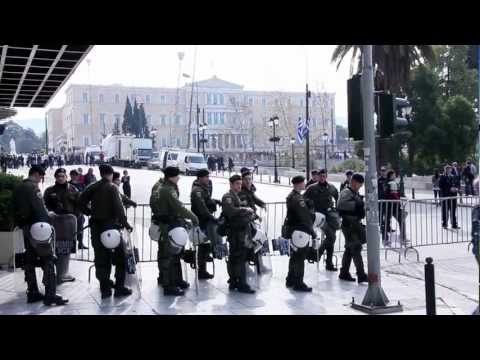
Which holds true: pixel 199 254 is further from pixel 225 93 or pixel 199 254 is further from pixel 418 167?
pixel 225 93

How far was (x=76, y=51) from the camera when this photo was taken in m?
11.5

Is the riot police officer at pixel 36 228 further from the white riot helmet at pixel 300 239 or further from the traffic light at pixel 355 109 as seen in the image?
the traffic light at pixel 355 109

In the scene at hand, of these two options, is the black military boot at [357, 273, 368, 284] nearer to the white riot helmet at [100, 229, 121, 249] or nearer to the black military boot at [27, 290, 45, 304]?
the white riot helmet at [100, 229, 121, 249]

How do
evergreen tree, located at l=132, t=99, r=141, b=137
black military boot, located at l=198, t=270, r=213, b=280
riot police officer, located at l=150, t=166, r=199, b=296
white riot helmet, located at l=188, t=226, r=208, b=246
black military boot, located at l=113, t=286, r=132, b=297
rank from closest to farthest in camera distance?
riot police officer, located at l=150, t=166, r=199, b=296 → black military boot, located at l=113, t=286, r=132, b=297 → white riot helmet, located at l=188, t=226, r=208, b=246 → black military boot, located at l=198, t=270, r=213, b=280 → evergreen tree, located at l=132, t=99, r=141, b=137

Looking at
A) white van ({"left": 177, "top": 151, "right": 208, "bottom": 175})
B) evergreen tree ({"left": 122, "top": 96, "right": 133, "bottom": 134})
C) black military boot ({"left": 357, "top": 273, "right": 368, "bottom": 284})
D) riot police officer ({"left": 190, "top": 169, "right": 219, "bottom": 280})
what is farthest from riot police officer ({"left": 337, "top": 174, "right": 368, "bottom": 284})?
evergreen tree ({"left": 122, "top": 96, "right": 133, "bottom": 134})

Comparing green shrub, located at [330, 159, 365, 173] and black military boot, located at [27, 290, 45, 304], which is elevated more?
green shrub, located at [330, 159, 365, 173]

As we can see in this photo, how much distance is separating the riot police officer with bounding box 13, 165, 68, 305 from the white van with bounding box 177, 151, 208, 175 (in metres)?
37.8

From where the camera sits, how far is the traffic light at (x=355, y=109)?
7602mm

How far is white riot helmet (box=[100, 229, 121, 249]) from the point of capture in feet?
26.0

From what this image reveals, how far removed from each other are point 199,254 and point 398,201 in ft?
16.2

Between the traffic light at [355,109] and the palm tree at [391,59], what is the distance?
57.7ft

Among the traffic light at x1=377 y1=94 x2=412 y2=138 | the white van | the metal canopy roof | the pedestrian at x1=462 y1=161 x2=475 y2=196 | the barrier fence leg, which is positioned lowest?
the barrier fence leg

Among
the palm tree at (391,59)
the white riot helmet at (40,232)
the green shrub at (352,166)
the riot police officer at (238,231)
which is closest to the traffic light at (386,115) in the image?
the riot police officer at (238,231)
